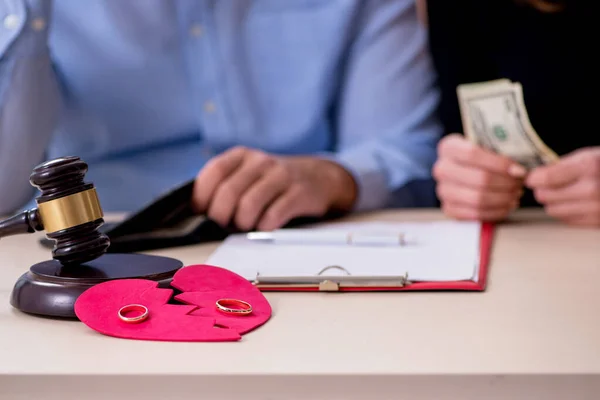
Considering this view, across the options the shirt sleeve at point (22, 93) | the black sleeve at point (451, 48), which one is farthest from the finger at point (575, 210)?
the shirt sleeve at point (22, 93)

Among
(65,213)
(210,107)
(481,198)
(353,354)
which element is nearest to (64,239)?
(65,213)

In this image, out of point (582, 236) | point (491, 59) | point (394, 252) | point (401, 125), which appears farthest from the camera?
point (491, 59)

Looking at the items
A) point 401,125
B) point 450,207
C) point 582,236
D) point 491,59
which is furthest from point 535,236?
point 491,59

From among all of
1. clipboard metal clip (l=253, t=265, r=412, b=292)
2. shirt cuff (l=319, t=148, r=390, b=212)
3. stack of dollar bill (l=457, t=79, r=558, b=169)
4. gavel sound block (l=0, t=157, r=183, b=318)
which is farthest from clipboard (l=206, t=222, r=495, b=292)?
shirt cuff (l=319, t=148, r=390, b=212)

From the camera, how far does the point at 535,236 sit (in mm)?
1018

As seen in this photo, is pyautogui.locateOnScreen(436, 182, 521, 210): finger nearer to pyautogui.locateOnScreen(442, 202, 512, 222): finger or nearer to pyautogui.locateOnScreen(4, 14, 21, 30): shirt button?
pyautogui.locateOnScreen(442, 202, 512, 222): finger

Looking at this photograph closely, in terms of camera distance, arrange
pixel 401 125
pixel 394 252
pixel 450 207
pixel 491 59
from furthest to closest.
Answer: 1. pixel 491 59
2. pixel 401 125
3. pixel 450 207
4. pixel 394 252

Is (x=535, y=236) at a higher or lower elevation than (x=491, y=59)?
lower

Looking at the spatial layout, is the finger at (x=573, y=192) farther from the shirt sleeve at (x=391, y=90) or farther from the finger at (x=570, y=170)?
the shirt sleeve at (x=391, y=90)

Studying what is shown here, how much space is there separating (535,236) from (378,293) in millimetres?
386

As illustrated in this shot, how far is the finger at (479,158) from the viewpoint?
116 cm

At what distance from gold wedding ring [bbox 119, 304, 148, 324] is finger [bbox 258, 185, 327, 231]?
17.6 inches

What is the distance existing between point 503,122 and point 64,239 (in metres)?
0.68

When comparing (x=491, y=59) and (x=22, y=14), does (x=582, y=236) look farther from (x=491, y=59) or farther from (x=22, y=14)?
(x=22, y=14)
